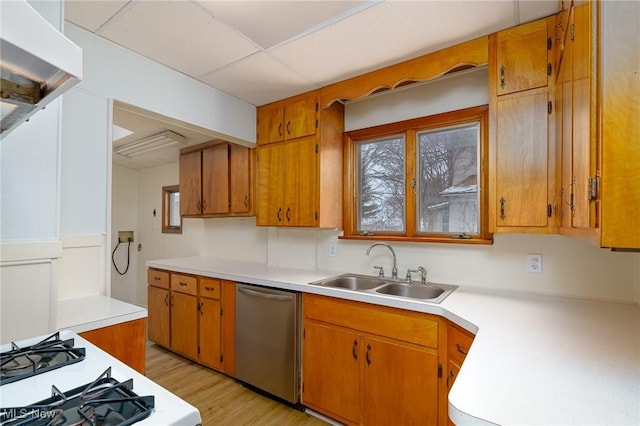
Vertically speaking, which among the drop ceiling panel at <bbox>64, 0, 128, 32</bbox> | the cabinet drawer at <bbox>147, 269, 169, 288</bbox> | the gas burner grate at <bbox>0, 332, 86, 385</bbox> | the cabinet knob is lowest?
the cabinet drawer at <bbox>147, 269, 169, 288</bbox>

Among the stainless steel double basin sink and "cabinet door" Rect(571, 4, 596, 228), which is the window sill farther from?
"cabinet door" Rect(571, 4, 596, 228)

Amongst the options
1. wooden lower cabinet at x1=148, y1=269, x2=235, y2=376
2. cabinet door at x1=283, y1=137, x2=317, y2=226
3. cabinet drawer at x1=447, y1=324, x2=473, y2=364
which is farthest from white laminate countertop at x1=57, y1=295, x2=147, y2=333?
cabinet drawer at x1=447, y1=324, x2=473, y2=364

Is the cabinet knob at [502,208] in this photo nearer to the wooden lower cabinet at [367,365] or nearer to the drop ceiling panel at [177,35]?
the wooden lower cabinet at [367,365]

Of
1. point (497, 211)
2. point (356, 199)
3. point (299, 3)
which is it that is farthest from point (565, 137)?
point (356, 199)

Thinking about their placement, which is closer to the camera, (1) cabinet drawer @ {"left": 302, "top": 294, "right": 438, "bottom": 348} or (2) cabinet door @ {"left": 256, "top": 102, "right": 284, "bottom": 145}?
(1) cabinet drawer @ {"left": 302, "top": 294, "right": 438, "bottom": 348}

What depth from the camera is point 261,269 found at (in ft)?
8.83

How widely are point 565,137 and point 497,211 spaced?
0.54 meters

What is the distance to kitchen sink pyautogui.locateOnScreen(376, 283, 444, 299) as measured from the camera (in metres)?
1.98

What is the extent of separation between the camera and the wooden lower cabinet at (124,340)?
1381 millimetres

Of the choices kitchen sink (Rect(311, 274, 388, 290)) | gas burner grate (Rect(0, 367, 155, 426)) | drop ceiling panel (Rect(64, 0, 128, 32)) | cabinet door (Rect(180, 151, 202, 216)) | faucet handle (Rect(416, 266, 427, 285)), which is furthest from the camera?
cabinet door (Rect(180, 151, 202, 216))

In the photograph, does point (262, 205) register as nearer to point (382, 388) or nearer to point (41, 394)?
point (382, 388)

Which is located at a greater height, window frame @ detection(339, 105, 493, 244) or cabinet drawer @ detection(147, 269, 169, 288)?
window frame @ detection(339, 105, 493, 244)

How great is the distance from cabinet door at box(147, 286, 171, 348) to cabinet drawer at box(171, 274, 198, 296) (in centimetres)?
19

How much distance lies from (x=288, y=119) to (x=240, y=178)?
82cm
